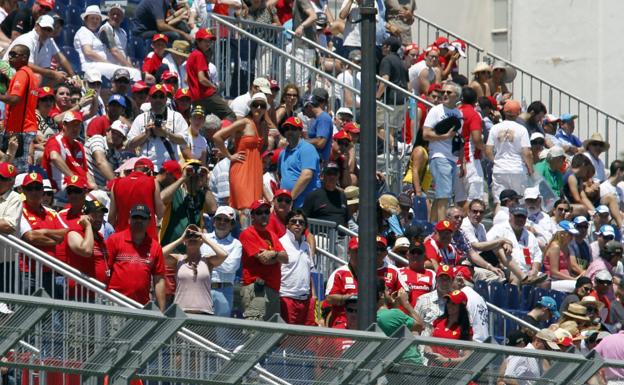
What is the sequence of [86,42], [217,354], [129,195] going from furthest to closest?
[86,42] < [129,195] < [217,354]

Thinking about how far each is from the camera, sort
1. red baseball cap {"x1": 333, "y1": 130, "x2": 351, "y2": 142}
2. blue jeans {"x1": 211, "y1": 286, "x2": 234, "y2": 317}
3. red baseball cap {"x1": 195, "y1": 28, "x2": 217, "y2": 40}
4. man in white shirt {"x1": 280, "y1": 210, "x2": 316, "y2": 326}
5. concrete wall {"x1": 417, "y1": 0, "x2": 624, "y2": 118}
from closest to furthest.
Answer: blue jeans {"x1": 211, "y1": 286, "x2": 234, "y2": 317}
man in white shirt {"x1": 280, "y1": 210, "x2": 316, "y2": 326}
red baseball cap {"x1": 333, "y1": 130, "x2": 351, "y2": 142}
red baseball cap {"x1": 195, "y1": 28, "x2": 217, "y2": 40}
concrete wall {"x1": 417, "y1": 0, "x2": 624, "y2": 118}

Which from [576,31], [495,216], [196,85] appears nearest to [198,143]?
[196,85]

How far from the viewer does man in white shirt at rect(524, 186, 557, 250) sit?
22.2 m

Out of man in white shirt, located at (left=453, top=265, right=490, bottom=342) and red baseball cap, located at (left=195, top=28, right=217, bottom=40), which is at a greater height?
red baseball cap, located at (left=195, top=28, right=217, bottom=40)

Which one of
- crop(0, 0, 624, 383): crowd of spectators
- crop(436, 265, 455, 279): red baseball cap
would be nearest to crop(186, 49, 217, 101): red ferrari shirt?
crop(0, 0, 624, 383): crowd of spectators

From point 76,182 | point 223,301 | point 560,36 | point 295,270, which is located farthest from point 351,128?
point 560,36

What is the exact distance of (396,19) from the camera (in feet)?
90.1

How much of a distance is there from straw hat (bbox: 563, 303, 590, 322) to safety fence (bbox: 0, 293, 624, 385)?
5771 millimetres

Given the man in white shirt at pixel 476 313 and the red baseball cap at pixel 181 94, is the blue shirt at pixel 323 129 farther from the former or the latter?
the man in white shirt at pixel 476 313

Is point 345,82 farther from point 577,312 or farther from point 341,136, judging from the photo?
point 577,312

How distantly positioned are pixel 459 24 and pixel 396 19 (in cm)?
487

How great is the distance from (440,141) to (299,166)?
256 cm

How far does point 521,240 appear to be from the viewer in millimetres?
21109

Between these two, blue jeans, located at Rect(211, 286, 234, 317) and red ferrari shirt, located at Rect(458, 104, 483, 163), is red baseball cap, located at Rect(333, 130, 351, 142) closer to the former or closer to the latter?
red ferrari shirt, located at Rect(458, 104, 483, 163)
